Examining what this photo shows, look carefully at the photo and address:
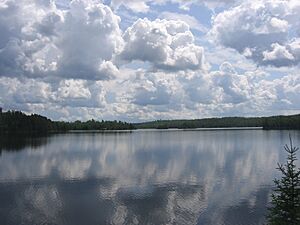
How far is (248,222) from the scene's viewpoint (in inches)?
925

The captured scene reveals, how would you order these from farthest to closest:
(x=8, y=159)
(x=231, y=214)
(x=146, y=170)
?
(x=8, y=159), (x=146, y=170), (x=231, y=214)

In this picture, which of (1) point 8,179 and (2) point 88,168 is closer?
(1) point 8,179

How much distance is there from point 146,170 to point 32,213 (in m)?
21.2

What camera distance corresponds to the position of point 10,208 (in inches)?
1083

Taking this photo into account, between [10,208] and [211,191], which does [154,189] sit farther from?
[10,208]

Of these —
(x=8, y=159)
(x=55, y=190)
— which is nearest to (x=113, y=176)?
(x=55, y=190)

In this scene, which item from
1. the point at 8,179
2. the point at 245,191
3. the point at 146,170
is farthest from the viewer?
the point at 146,170

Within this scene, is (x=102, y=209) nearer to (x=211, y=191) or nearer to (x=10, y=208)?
(x=10, y=208)

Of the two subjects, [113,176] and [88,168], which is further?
[88,168]

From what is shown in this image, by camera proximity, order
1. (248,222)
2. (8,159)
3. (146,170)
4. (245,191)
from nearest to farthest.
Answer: (248,222) → (245,191) → (146,170) → (8,159)

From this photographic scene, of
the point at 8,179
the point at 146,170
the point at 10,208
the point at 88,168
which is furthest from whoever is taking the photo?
the point at 88,168

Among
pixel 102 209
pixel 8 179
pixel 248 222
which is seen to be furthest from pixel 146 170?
pixel 248 222

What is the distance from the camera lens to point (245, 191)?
32531 mm

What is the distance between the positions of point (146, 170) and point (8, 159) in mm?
24664
